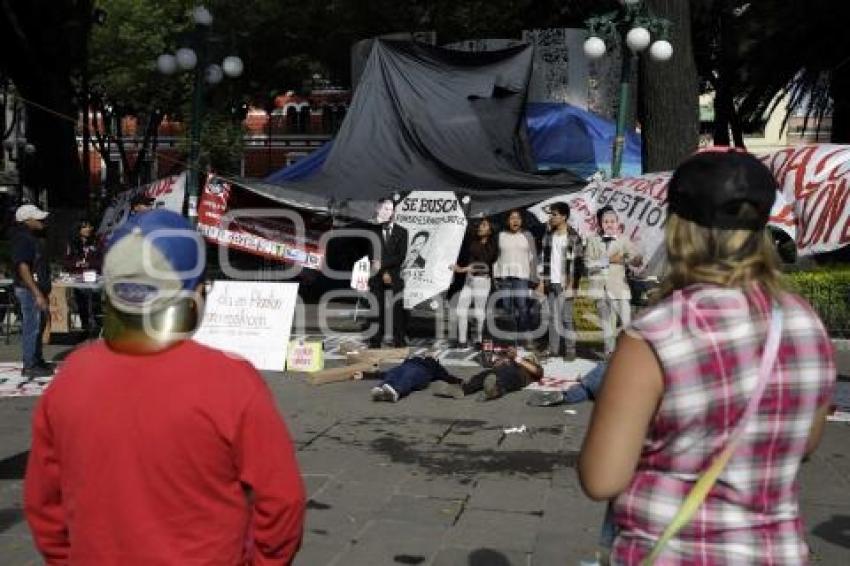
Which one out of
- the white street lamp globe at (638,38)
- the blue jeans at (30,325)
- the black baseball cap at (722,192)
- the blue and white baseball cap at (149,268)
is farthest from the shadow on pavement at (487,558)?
the white street lamp globe at (638,38)

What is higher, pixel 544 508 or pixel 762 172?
pixel 762 172

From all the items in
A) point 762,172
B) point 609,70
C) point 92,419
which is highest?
point 609,70

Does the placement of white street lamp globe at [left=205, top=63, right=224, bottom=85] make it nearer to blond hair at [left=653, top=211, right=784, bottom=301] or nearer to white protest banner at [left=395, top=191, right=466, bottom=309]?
white protest banner at [left=395, top=191, right=466, bottom=309]

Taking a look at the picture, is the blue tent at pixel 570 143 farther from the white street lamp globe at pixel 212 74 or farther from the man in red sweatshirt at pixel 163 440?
the man in red sweatshirt at pixel 163 440

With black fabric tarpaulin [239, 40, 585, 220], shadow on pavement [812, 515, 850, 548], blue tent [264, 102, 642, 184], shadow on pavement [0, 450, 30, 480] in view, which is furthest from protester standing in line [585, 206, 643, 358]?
shadow on pavement [0, 450, 30, 480]

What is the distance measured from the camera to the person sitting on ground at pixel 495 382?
929cm

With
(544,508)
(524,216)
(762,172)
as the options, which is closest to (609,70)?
(524,216)

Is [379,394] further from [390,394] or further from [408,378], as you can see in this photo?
[408,378]

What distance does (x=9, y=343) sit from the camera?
44.2 ft

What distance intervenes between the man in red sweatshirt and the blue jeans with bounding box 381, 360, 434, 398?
7053 mm

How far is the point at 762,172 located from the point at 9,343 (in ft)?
42.6

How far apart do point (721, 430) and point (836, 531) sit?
152 inches

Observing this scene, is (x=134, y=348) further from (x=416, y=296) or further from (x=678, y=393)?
(x=416, y=296)

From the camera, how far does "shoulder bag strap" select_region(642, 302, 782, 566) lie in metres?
1.96
